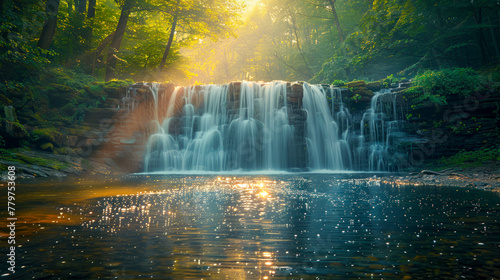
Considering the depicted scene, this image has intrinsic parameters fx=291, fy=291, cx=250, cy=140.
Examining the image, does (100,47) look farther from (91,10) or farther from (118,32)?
(91,10)

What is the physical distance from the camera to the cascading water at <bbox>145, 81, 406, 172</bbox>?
20.1 m

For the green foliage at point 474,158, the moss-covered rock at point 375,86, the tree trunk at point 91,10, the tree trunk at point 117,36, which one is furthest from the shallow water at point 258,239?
the tree trunk at point 91,10

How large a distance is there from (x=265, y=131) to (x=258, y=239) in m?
17.3

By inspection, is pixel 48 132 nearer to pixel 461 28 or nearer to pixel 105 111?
pixel 105 111

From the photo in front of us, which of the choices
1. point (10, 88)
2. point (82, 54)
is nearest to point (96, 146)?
point (10, 88)

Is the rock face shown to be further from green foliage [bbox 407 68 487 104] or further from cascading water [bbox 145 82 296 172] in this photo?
cascading water [bbox 145 82 296 172]

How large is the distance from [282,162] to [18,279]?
1837 cm

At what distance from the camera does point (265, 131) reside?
21.1m

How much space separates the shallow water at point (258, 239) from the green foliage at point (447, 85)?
13.7 m

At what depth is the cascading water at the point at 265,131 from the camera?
2012cm

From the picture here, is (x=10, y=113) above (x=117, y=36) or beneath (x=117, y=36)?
beneath

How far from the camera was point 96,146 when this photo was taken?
61.8 ft

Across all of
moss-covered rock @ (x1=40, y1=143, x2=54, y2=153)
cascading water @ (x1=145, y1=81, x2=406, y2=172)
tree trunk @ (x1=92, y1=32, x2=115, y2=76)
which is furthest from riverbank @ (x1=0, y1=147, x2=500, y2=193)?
tree trunk @ (x1=92, y1=32, x2=115, y2=76)

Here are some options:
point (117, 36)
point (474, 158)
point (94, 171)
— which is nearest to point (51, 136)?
point (94, 171)
